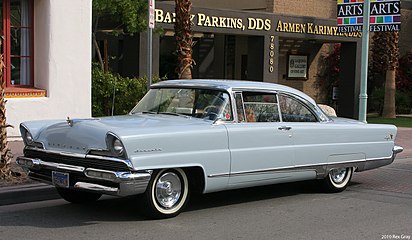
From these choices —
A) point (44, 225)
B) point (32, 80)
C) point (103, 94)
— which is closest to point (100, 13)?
point (103, 94)

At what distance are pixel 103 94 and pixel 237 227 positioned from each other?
9.71m

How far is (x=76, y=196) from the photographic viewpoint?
779cm

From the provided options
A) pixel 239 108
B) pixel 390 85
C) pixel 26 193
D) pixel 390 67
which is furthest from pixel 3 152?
pixel 390 67

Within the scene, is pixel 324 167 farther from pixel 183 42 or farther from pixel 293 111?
pixel 183 42

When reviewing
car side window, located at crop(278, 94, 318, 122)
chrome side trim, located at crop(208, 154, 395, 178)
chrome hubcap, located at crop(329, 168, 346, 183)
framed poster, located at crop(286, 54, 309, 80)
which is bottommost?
chrome hubcap, located at crop(329, 168, 346, 183)

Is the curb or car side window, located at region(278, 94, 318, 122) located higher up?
car side window, located at region(278, 94, 318, 122)

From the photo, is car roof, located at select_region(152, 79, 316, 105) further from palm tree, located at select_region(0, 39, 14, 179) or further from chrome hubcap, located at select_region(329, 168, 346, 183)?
palm tree, located at select_region(0, 39, 14, 179)

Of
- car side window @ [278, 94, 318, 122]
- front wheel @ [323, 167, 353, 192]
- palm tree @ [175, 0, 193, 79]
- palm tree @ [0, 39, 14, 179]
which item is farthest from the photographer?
palm tree @ [175, 0, 193, 79]

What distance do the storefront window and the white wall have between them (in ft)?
0.53

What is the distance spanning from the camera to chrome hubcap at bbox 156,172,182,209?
6.84 metres

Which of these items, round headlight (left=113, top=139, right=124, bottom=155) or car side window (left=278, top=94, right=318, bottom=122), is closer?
round headlight (left=113, top=139, right=124, bottom=155)

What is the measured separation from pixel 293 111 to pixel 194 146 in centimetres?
204

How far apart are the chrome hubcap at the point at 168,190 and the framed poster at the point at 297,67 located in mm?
20234

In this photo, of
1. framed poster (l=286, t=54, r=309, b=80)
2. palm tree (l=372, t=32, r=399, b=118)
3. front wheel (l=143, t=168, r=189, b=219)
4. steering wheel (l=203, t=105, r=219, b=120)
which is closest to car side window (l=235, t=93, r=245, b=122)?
steering wheel (l=203, t=105, r=219, b=120)
